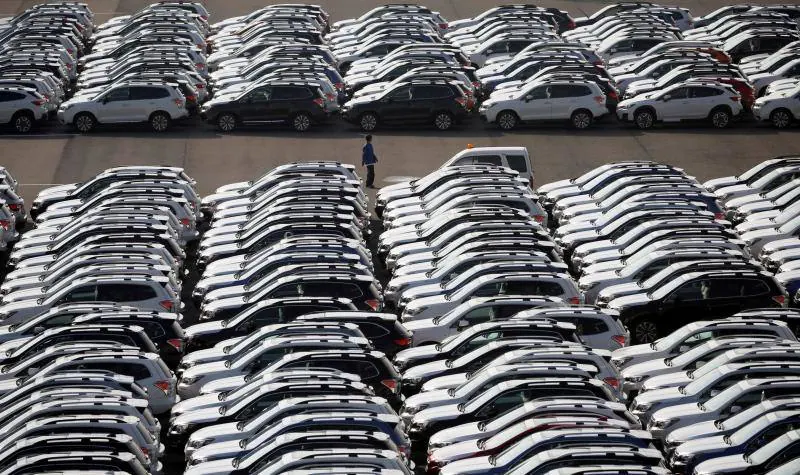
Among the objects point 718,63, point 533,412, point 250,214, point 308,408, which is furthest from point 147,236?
point 718,63

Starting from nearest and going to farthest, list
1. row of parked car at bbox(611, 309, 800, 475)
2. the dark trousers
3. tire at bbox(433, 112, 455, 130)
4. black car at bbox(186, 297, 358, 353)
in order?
row of parked car at bbox(611, 309, 800, 475) → black car at bbox(186, 297, 358, 353) → the dark trousers → tire at bbox(433, 112, 455, 130)

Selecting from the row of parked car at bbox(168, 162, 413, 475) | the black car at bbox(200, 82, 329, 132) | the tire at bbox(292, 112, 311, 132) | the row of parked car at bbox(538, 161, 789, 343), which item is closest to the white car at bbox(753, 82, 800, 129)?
the row of parked car at bbox(538, 161, 789, 343)

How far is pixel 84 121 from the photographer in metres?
41.0

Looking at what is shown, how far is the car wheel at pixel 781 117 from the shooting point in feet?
136

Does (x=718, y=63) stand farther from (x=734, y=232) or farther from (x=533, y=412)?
(x=533, y=412)

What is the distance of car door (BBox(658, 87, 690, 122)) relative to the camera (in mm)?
41094

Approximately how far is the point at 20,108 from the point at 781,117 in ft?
70.7

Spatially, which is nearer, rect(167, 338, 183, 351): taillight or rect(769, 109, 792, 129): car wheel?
rect(167, 338, 183, 351): taillight

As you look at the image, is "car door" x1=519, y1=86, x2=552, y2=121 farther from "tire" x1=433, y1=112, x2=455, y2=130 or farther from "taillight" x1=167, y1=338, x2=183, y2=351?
"taillight" x1=167, y1=338, x2=183, y2=351

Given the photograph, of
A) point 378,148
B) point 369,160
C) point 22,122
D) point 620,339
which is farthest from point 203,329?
point 22,122

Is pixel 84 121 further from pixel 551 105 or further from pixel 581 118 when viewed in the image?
pixel 581 118

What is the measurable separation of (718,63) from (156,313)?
2251 cm

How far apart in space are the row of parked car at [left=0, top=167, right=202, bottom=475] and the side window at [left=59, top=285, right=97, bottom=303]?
19 mm

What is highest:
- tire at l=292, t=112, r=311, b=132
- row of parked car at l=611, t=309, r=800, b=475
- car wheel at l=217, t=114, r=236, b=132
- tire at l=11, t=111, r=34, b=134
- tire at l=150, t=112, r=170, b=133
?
tire at l=11, t=111, r=34, b=134
